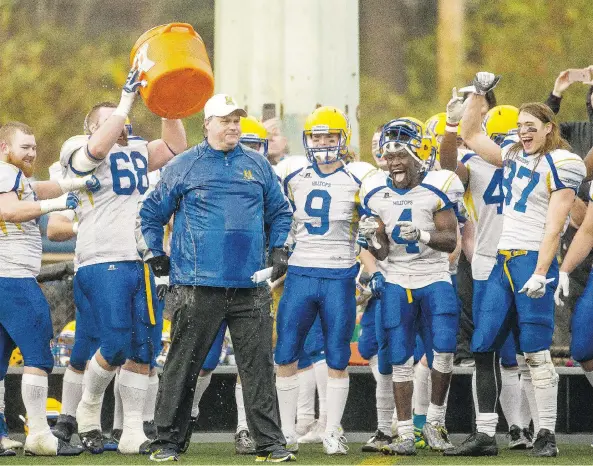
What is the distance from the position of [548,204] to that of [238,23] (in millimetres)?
4085

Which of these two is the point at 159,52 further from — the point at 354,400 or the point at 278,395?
the point at 354,400

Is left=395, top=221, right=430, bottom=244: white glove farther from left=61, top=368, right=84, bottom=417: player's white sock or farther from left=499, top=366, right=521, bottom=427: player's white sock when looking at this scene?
left=61, top=368, right=84, bottom=417: player's white sock

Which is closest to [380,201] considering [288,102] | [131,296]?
[131,296]

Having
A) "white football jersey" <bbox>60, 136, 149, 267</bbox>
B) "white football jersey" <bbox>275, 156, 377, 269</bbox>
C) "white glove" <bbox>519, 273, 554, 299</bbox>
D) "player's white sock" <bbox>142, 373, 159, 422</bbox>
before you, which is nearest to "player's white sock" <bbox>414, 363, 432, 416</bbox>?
"white football jersey" <bbox>275, 156, 377, 269</bbox>

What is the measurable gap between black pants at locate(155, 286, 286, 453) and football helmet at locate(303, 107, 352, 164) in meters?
1.44

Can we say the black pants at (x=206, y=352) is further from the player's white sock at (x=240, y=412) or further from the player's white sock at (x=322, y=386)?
the player's white sock at (x=322, y=386)

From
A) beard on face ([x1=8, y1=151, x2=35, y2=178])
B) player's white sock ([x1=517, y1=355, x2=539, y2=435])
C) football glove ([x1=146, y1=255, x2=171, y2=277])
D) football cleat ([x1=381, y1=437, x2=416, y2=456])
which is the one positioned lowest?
football cleat ([x1=381, y1=437, x2=416, y2=456])

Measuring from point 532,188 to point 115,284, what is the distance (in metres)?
2.43

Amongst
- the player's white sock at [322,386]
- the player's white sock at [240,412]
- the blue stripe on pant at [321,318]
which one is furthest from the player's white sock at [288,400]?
the player's white sock at [322,386]

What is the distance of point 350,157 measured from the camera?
10.3 m

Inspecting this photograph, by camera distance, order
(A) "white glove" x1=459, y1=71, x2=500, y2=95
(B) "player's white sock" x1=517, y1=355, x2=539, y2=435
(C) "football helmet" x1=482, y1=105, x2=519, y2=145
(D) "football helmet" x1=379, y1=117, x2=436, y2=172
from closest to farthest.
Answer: (A) "white glove" x1=459, y1=71, x2=500, y2=95 < (D) "football helmet" x1=379, y1=117, x2=436, y2=172 < (B) "player's white sock" x1=517, y1=355, x2=539, y2=435 < (C) "football helmet" x1=482, y1=105, x2=519, y2=145

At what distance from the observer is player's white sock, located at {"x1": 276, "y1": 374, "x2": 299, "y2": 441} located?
938cm

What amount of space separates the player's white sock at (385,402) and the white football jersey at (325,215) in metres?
0.72

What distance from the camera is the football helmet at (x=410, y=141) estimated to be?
30.2 ft
